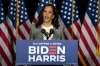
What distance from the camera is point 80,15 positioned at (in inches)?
187

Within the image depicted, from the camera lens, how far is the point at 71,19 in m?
4.70

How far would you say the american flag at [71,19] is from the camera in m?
4.70

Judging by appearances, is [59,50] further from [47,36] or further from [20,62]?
[47,36]

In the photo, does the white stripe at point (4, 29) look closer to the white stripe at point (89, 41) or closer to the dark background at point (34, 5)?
the dark background at point (34, 5)

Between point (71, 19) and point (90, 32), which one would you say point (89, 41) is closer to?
point (90, 32)

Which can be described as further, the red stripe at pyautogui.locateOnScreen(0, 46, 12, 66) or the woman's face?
the red stripe at pyautogui.locateOnScreen(0, 46, 12, 66)

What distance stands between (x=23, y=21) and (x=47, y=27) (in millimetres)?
1138

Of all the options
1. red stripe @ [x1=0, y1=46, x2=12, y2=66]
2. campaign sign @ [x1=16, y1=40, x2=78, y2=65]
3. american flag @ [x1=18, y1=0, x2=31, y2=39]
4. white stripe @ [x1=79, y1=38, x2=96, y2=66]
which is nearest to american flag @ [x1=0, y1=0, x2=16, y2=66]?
red stripe @ [x1=0, y1=46, x2=12, y2=66]

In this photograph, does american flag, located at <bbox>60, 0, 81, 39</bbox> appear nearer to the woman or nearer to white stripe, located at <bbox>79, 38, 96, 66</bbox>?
white stripe, located at <bbox>79, 38, 96, 66</bbox>

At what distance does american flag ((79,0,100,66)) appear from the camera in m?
4.68

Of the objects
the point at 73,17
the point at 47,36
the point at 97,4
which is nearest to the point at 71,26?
the point at 73,17

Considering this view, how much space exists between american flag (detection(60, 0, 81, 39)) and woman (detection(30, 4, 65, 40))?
1009mm

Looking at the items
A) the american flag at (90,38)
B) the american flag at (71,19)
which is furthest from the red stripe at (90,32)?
the american flag at (71,19)

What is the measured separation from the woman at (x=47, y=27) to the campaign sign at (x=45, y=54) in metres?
0.59
